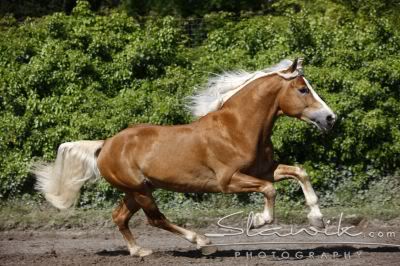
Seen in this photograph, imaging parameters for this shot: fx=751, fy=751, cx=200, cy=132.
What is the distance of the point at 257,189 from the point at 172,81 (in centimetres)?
525

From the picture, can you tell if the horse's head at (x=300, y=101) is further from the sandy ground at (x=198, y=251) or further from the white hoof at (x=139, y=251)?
the white hoof at (x=139, y=251)

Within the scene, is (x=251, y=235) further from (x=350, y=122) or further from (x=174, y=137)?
(x=350, y=122)

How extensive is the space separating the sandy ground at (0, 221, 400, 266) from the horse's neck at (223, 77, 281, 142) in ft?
4.08

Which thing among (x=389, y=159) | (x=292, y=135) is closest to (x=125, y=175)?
(x=292, y=135)

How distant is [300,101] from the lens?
7266 mm

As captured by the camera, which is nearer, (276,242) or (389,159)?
(276,242)

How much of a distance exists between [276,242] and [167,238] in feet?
4.89

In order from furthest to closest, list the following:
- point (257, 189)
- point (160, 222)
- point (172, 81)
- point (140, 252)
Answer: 1. point (172, 81)
2. point (160, 222)
3. point (140, 252)
4. point (257, 189)

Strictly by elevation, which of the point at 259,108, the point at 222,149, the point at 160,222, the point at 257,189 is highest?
the point at 259,108

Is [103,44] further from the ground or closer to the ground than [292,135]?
A: further from the ground

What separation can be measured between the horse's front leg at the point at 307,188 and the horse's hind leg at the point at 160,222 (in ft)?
3.32

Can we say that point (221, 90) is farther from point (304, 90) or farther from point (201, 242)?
point (201, 242)

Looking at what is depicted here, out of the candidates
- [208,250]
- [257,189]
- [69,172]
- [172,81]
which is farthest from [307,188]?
[172,81]

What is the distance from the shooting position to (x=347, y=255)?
7203mm
